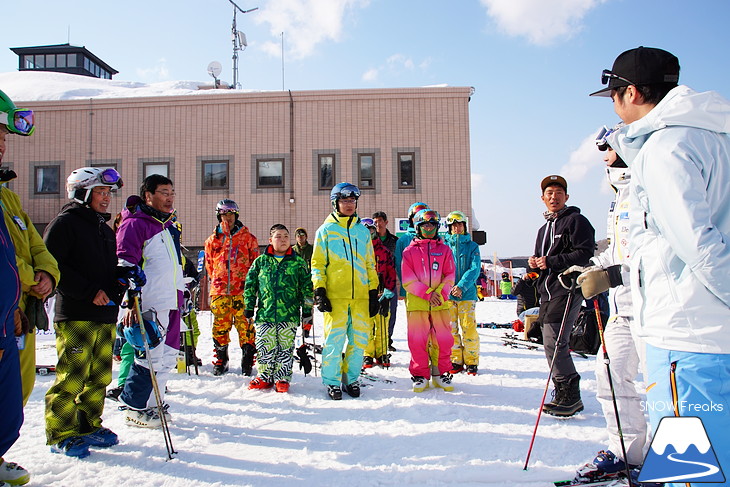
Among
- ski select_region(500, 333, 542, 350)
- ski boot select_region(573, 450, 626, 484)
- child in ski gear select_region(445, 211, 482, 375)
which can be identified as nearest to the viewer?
ski boot select_region(573, 450, 626, 484)

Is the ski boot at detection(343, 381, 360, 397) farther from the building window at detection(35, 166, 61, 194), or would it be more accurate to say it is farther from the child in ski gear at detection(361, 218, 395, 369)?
the building window at detection(35, 166, 61, 194)

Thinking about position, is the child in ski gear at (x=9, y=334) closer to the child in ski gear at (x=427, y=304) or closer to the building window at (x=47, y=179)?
the child in ski gear at (x=427, y=304)

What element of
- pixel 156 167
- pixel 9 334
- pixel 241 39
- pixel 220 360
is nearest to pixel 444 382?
pixel 220 360

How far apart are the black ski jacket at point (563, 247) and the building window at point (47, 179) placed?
1776cm

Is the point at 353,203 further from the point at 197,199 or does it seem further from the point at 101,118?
the point at 101,118

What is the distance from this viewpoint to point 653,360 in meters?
1.72

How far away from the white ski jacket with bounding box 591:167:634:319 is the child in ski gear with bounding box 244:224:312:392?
3272 mm

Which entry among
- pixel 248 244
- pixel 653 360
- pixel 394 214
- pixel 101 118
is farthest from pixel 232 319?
pixel 101 118

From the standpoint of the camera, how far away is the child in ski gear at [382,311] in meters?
5.96

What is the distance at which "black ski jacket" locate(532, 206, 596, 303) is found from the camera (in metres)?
4.13

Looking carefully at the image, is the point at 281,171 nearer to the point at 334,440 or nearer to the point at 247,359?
the point at 247,359

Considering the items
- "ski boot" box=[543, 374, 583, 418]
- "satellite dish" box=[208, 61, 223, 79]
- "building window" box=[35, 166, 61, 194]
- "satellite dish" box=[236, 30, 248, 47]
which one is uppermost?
"satellite dish" box=[236, 30, 248, 47]

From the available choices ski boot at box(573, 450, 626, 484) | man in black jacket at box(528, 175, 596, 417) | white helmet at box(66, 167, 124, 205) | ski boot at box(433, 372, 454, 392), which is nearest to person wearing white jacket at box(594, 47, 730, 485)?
ski boot at box(573, 450, 626, 484)

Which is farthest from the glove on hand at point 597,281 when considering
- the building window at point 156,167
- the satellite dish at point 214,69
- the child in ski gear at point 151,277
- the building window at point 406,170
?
the satellite dish at point 214,69
